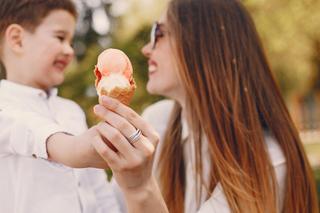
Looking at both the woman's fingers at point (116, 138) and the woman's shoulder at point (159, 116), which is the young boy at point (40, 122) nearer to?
the woman's fingers at point (116, 138)

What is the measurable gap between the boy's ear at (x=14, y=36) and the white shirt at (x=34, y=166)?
0.14 meters

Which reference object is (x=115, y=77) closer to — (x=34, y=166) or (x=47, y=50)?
(x=34, y=166)

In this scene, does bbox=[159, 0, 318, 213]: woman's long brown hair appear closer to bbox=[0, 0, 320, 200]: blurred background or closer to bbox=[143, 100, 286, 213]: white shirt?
bbox=[143, 100, 286, 213]: white shirt

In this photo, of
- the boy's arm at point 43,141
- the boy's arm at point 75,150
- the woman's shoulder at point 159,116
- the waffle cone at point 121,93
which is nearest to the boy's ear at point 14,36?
the boy's arm at point 43,141

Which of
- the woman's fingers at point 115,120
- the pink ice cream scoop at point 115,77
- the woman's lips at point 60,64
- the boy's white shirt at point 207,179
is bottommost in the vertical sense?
the boy's white shirt at point 207,179

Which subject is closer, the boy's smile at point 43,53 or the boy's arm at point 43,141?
the boy's arm at point 43,141

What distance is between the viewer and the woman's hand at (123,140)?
1219 millimetres

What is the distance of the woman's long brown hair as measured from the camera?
6.63ft

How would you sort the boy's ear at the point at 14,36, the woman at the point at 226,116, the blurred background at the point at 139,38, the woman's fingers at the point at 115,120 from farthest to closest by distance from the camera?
1. the blurred background at the point at 139,38
2. the woman at the point at 226,116
3. the boy's ear at the point at 14,36
4. the woman's fingers at the point at 115,120

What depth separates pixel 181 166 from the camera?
239 centimetres

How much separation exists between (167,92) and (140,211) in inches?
36.1

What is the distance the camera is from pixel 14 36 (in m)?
1.90

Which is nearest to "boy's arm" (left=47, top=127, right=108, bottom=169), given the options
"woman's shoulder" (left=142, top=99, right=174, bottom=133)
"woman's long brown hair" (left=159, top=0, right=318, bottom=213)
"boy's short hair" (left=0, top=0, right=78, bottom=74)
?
"boy's short hair" (left=0, top=0, right=78, bottom=74)

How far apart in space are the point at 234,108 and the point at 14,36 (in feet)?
2.74
